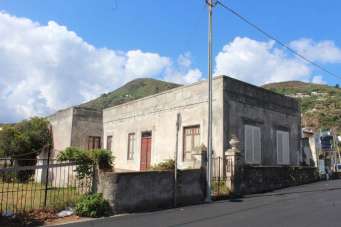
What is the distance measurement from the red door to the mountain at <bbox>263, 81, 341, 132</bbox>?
74.2ft

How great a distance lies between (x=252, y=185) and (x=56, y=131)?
59.3 ft

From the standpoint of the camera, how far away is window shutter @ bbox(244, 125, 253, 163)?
1884 cm

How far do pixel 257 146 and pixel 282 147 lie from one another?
2.75m

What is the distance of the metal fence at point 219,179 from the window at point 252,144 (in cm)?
268

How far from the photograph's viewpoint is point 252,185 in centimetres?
1653

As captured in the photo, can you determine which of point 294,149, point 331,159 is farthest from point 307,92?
point 294,149

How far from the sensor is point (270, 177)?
17828 mm

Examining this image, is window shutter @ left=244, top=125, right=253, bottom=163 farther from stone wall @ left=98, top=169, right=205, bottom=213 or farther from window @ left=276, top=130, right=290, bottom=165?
stone wall @ left=98, top=169, right=205, bottom=213

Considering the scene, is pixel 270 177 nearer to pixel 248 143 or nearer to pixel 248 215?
pixel 248 143

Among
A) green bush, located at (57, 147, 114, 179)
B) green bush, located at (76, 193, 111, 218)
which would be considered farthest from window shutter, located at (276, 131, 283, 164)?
green bush, located at (76, 193, 111, 218)

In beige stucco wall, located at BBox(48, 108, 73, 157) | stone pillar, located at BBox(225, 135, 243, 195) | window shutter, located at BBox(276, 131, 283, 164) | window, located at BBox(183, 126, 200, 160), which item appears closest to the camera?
stone pillar, located at BBox(225, 135, 243, 195)

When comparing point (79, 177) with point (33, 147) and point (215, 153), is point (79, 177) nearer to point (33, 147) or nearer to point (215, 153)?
point (215, 153)

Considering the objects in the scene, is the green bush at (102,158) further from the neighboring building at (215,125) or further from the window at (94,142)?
the window at (94,142)

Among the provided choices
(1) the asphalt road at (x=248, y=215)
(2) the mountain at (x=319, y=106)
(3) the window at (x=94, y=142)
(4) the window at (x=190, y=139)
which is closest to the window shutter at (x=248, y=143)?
(4) the window at (x=190, y=139)
